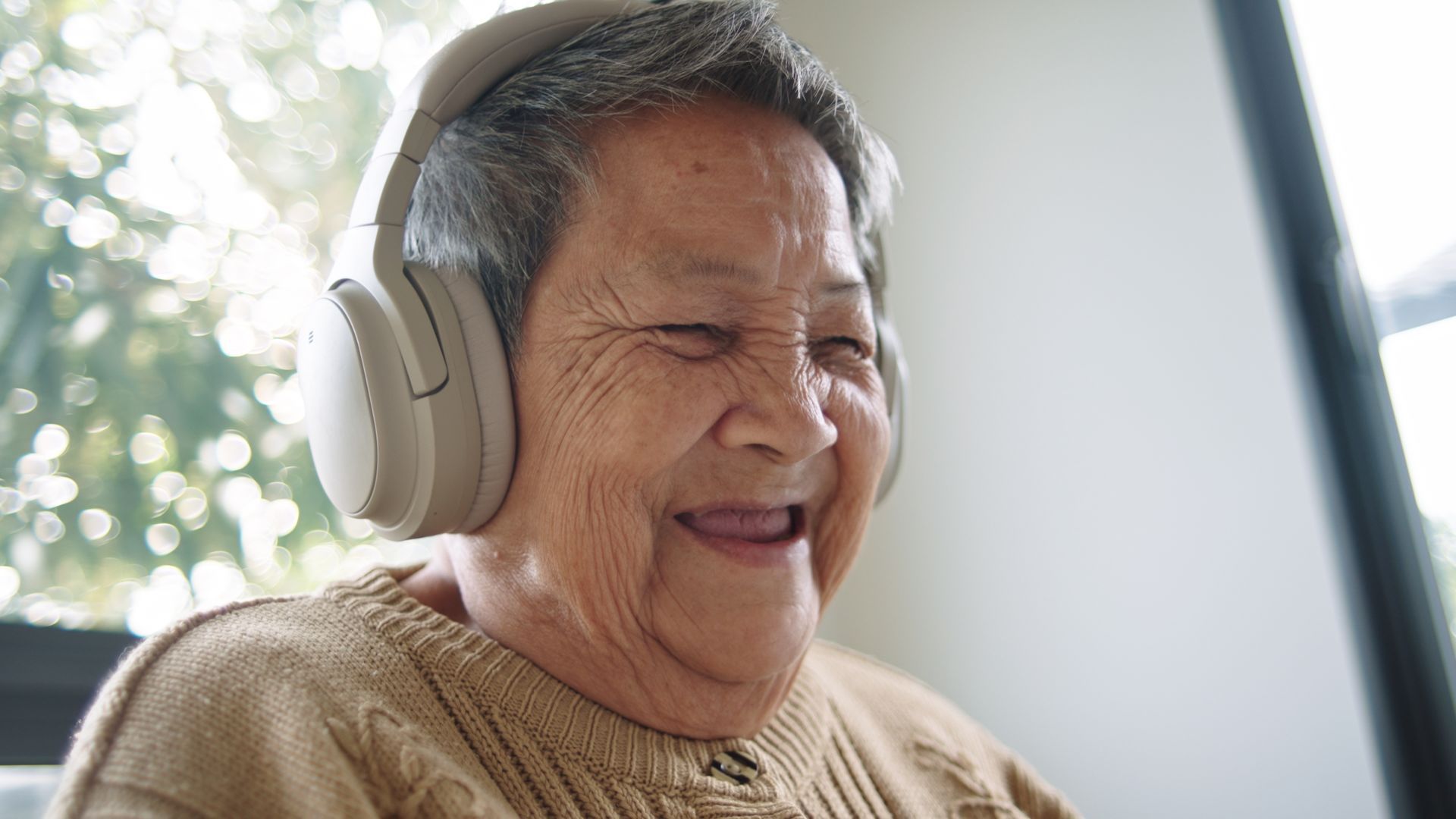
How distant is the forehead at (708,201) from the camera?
2.67 ft

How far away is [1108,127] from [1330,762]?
3.66ft

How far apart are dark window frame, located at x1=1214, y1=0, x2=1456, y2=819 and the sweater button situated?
3.53 ft

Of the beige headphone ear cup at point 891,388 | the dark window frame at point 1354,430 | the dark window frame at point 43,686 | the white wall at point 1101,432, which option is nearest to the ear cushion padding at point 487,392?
the beige headphone ear cup at point 891,388

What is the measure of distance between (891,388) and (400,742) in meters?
0.64

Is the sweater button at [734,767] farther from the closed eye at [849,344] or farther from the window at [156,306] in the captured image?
the window at [156,306]

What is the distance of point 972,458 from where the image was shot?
1.80m

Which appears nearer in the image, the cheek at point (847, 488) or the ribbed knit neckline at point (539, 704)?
the ribbed knit neckline at point (539, 704)

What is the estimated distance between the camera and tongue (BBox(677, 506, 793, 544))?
0.84 m

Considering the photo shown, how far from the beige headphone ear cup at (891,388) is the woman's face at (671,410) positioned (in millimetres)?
Result: 210

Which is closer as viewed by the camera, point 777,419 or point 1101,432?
point 777,419

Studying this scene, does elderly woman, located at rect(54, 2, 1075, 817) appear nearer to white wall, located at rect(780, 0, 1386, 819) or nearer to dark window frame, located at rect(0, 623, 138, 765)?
dark window frame, located at rect(0, 623, 138, 765)

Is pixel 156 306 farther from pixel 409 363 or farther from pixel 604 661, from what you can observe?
pixel 604 661

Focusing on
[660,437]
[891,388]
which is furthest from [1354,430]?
[660,437]

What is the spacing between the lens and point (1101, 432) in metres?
1.64
